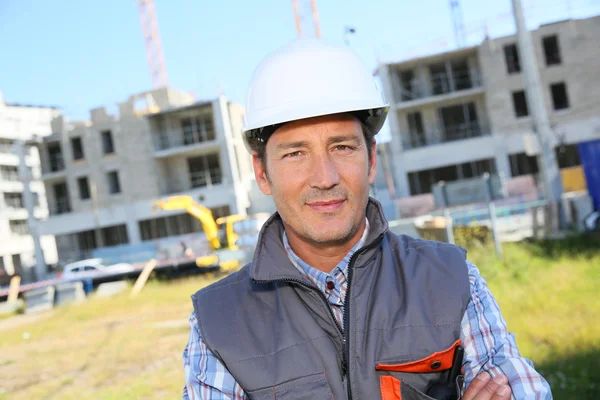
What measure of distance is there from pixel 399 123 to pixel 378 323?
31.9 meters

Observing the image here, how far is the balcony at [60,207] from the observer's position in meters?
36.0

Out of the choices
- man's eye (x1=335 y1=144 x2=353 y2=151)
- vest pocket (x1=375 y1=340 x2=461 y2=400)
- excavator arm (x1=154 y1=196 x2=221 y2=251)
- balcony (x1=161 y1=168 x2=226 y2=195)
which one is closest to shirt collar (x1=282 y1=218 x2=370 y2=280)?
man's eye (x1=335 y1=144 x2=353 y2=151)

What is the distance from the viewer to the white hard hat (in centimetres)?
207

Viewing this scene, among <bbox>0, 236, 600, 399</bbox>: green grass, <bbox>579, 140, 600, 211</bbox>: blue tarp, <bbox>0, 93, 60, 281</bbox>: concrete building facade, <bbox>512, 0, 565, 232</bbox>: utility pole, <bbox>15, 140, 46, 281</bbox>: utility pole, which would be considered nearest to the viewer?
<bbox>0, 236, 600, 399</bbox>: green grass

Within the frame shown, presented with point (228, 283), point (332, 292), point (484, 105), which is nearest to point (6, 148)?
point (484, 105)

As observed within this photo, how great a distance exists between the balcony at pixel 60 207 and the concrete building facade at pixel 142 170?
0.37 m

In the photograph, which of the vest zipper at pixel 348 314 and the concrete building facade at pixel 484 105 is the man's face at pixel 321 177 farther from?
the concrete building facade at pixel 484 105

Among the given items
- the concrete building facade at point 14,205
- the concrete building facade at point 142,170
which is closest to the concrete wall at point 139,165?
the concrete building facade at point 142,170

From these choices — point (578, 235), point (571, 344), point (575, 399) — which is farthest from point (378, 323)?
point (578, 235)

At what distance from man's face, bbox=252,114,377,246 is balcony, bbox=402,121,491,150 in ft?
102

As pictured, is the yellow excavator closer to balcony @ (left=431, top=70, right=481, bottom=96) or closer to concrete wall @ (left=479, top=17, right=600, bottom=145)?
balcony @ (left=431, top=70, right=481, bottom=96)

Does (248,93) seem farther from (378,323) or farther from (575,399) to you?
(575,399)

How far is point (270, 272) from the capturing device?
1.94m

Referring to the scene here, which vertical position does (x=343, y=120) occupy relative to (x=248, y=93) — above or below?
below
